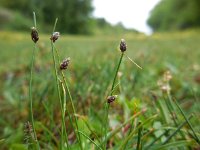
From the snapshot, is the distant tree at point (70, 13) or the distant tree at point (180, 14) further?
the distant tree at point (180, 14)

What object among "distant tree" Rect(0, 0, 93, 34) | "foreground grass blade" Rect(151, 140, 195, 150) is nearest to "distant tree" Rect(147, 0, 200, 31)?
"distant tree" Rect(0, 0, 93, 34)

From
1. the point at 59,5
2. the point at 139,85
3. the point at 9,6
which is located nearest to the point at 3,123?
the point at 139,85

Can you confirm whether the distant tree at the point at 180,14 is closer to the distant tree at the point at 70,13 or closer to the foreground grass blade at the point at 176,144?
the distant tree at the point at 70,13

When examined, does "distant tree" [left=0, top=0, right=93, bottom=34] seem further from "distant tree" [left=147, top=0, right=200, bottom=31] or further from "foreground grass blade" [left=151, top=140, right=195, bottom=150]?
"foreground grass blade" [left=151, top=140, right=195, bottom=150]

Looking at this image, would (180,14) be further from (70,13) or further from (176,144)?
(176,144)

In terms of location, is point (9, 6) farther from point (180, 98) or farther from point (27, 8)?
point (180, 98)

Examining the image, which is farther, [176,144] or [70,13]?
[70,13]

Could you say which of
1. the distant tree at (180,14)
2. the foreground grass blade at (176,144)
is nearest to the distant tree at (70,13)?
the distant tree at (180,14)

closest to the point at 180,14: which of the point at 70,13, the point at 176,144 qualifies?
the point at 70,13
